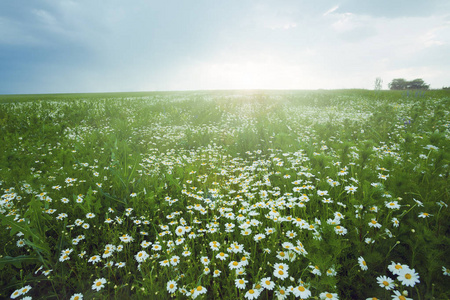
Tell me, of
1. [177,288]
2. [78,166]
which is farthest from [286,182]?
[78,166]

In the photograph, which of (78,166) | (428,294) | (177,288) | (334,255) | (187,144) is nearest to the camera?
(428,294)

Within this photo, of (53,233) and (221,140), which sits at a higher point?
(221,140)

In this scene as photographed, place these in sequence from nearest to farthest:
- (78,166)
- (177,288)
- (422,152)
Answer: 1. (177,288)
2. (422,152)
3. (78,166)

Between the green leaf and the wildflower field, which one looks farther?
the green leaf

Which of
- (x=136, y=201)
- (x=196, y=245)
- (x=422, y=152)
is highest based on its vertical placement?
(x=422, y=152)

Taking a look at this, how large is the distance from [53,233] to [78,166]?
2.06 metres

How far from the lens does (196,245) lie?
271cm

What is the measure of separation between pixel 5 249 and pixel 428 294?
176 inches

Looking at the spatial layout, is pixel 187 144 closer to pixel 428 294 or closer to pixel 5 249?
pixel 5 249

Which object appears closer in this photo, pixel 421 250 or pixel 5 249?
pixel 421 250

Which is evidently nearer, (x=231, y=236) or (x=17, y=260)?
(x=17, y=260)

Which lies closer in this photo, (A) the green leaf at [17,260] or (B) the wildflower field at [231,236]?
(B) the wildflower field at [231,236]

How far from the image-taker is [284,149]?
17.0 ft

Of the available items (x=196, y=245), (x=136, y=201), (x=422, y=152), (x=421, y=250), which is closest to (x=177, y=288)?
(x=196, y=245)
